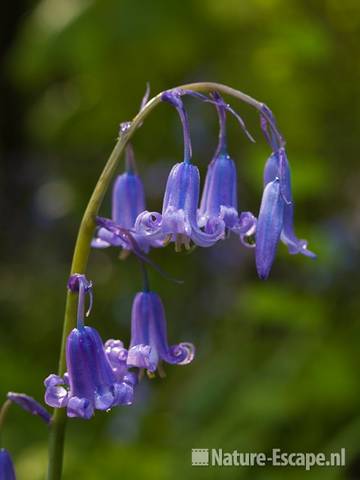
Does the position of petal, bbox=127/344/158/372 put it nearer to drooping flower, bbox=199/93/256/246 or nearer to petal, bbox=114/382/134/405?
petal, bbox=114/382/134/405

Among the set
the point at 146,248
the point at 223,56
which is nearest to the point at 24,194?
the point at 223,56

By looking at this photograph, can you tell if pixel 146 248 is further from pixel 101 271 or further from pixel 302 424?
pixel 101 271

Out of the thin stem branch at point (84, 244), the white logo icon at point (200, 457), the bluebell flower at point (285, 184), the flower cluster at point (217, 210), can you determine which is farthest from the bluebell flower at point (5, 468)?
the white logo icon at point (200, 457)

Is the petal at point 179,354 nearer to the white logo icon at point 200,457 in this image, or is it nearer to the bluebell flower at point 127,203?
the bluebell flower at point 127,203

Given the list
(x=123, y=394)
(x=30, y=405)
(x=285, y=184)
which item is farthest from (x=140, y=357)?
(x=285, y=184)

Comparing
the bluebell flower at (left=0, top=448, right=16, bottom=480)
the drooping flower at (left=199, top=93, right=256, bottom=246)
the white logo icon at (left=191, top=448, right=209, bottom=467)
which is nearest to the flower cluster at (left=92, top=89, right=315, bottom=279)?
the drooping flower at (left=199, top=93, right=256, bottom=246)
